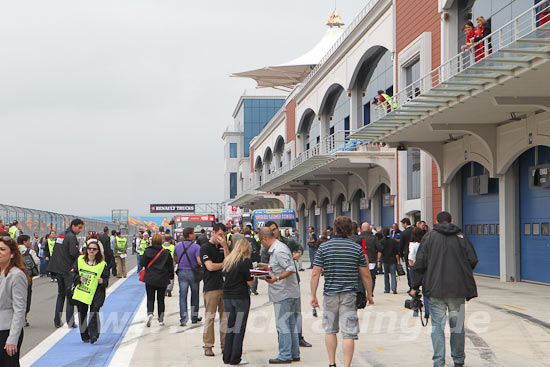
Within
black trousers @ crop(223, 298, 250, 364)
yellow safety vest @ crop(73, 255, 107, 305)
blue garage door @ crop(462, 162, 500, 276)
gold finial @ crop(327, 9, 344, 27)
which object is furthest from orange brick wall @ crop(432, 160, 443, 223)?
gold finial @ crop(327, 9, 344, 27)

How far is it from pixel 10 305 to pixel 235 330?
10.8 ft

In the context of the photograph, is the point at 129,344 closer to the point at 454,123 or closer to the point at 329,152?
the point at 454,123

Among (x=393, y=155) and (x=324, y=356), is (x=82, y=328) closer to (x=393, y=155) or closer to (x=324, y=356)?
(x=324, y=356)

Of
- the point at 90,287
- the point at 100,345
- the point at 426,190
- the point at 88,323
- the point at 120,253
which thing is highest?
the point at 426,190

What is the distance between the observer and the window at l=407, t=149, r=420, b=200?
1124 inches

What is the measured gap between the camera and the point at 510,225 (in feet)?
70.6

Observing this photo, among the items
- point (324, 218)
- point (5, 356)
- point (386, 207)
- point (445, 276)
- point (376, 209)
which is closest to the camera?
point (5, 356)

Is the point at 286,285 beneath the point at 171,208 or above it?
beneath

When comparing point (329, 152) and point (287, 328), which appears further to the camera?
point (329, 152)

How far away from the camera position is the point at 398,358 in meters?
8.98

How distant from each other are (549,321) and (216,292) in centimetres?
623

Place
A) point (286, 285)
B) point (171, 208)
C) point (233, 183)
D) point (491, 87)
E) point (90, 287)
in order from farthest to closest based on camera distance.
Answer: point (171, 208), point (233, 183), point (491, 87), point (90, 287), point (286, 285)

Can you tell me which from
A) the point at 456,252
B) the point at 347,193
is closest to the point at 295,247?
the point at 456,252

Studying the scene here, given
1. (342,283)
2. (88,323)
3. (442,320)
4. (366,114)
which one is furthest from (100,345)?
(366,114)
